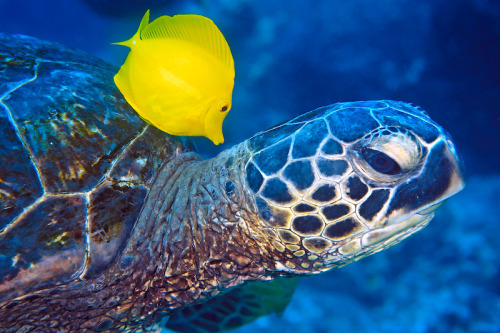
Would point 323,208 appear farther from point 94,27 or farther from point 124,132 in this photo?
point 94,27

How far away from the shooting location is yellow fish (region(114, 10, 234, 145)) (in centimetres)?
124

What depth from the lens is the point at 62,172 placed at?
1308 millimetres

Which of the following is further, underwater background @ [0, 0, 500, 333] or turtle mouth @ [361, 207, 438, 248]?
underwater background @ [0, 0, 500, 333]

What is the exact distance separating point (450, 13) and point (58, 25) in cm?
393

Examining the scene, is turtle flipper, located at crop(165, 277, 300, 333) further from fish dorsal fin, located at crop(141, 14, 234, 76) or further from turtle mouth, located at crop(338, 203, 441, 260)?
fish dorsal fin, located at crop(141, 14, 234, 76)

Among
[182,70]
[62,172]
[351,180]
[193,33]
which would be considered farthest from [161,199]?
[351,180]

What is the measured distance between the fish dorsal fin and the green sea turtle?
444 mm

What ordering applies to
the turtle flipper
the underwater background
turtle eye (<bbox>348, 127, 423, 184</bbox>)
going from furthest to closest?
the underwater background, the turtle flipper, turtle eye (<bbox>348, 127, 423, 184</bbox>)

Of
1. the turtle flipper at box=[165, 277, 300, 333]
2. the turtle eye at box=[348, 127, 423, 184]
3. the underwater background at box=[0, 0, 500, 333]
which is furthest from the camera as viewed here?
the underwater background at box=[0, 0, 500, 333]

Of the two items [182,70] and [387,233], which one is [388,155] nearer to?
[387,233]

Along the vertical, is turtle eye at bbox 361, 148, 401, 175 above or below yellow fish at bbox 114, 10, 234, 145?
below

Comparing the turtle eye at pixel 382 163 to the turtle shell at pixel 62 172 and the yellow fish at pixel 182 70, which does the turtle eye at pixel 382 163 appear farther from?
the turtle shell at pixel 62 172

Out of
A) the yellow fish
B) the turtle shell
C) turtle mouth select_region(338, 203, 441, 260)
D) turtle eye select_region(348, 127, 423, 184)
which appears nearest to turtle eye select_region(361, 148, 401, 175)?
turtle eye select_region(348, 127, 423, 184)

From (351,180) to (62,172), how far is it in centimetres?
124
